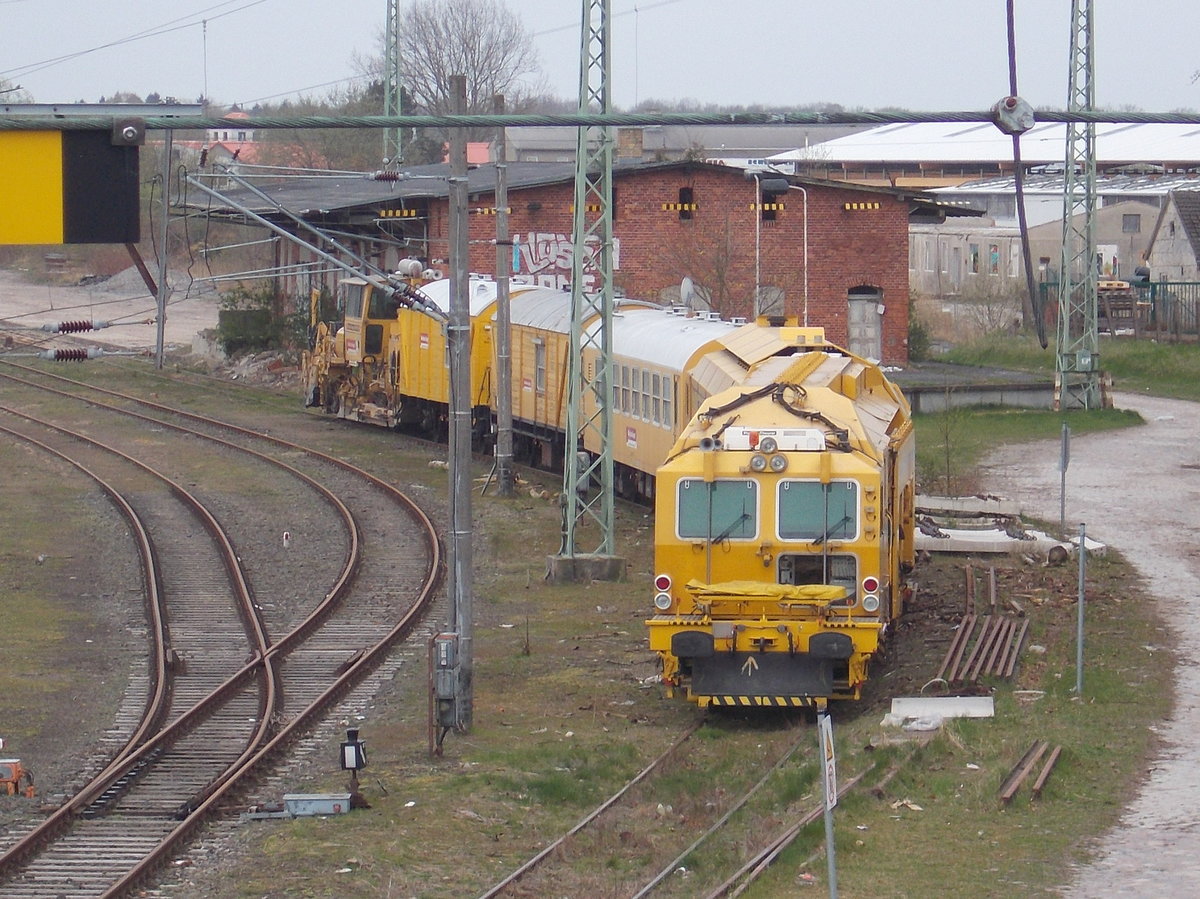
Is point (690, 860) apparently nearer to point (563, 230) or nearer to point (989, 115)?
point (989, 115)

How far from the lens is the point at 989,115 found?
35.7 ft

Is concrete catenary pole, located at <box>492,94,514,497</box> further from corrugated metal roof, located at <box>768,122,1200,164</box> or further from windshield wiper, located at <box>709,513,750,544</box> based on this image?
corrugated metal roof, located at <box>768,122,1200,164</box>

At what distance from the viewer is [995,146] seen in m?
88.2

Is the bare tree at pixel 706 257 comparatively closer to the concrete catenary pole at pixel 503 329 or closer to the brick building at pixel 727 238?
the brick building at pixel 727 238

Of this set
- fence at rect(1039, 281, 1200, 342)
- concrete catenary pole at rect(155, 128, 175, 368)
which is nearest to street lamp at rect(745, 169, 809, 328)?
fence at rect(1039, 281, 1200, 342)

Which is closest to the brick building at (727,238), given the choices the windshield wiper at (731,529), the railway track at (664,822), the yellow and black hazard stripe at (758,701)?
the windshield wiper at (731,529)

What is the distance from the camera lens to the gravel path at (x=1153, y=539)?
10602mm

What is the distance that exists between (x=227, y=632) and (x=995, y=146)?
247 feet

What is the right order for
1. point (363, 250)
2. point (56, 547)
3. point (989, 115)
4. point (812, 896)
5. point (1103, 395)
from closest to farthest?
point (812, 896)
point (989, 115)
point (56, 547)
point (1103, 395)
point (363, 250)

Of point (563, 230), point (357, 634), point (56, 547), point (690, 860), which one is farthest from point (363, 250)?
point (690, 860)

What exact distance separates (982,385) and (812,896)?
29.1 m

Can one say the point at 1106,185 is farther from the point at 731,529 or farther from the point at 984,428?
the point at 731,529

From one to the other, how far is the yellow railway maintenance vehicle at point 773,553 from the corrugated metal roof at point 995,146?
2539 inches

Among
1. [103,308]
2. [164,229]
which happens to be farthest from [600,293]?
[103,308]
